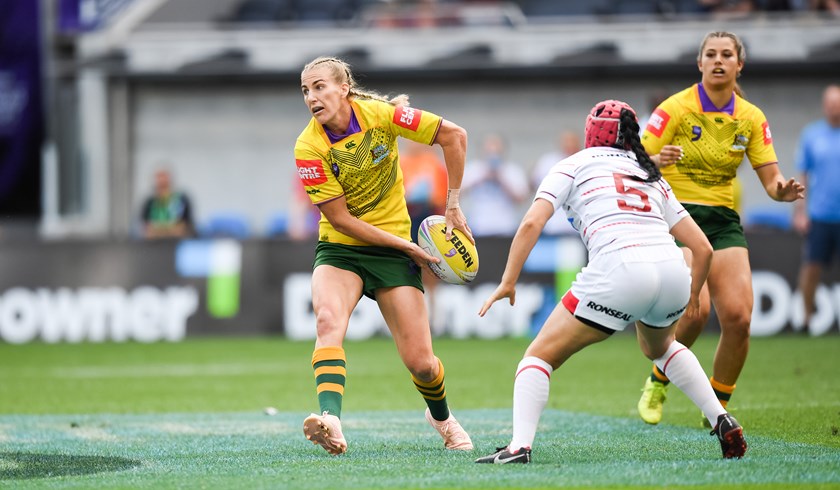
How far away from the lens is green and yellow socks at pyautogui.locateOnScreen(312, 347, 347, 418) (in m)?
6.69

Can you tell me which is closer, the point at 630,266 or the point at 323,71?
the point at 630,266

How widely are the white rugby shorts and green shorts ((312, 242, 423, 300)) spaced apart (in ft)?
4.20

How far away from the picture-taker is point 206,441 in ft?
24.7

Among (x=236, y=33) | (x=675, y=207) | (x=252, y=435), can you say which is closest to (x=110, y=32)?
(x=236, y=33)

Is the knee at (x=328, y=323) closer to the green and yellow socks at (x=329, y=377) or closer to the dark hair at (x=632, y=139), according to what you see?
the green and yellow socks at (x=329, y=377)

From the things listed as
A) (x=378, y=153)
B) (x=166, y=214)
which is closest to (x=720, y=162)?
(x=378, y=153)

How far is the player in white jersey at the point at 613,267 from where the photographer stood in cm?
601

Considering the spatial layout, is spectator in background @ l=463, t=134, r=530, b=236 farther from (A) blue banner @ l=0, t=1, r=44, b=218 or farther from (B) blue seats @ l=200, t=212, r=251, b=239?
(A) blue banner @ l=0, t=1, r=44, b=218

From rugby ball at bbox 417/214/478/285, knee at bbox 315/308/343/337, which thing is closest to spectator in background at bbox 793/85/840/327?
rugby ball at bbox 417/214/478/285

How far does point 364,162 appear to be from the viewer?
7070 millimetres

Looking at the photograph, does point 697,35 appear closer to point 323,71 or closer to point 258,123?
point 258,123

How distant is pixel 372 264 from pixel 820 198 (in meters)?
8.80

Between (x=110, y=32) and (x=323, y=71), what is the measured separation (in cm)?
1657

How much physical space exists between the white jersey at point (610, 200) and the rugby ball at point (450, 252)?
924mm
